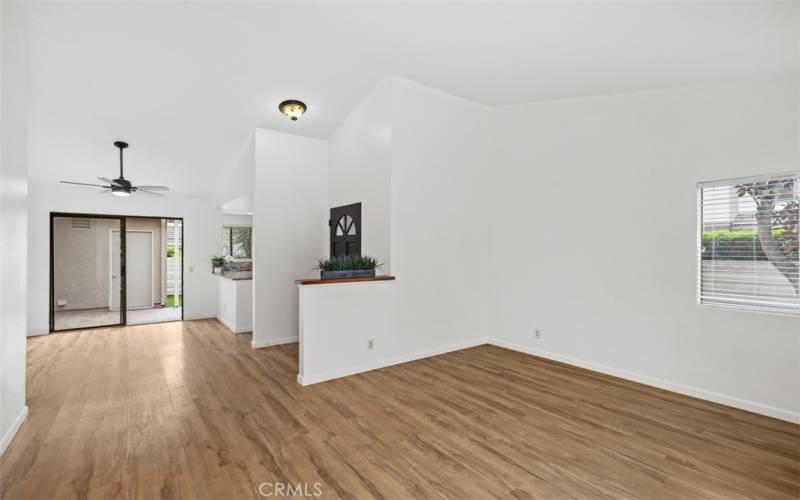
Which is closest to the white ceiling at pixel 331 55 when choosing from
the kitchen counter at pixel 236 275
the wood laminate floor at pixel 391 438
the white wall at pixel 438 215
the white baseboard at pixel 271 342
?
the white wall at pixel 438 215

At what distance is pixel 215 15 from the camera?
299 centimetres

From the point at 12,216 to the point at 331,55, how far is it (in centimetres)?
291

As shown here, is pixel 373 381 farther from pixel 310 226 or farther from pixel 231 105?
pixel 231 105

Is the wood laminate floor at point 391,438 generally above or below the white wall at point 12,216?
below

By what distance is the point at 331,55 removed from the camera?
3.66 m

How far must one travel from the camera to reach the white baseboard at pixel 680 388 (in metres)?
2.83

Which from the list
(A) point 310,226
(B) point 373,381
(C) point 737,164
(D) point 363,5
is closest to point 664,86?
(C) point 737,164

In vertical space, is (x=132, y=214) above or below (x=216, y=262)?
above

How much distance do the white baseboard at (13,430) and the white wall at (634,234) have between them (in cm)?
470

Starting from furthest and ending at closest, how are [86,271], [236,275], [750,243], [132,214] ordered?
1. [132,214]
2. [86,271]
3. [236,275]
4. [750,243]

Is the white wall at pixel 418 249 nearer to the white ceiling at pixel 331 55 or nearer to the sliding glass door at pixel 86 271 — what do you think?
the white ceiling at pixel 331 55

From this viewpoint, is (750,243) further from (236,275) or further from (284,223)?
(236,275)

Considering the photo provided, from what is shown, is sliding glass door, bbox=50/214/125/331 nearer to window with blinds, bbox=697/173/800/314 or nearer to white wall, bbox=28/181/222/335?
white wall, bbox=28/181/222/335

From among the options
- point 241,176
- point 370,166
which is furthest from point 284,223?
point 370,166
